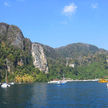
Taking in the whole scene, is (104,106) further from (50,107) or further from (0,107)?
(0,107)

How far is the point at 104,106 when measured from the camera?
8631 cm

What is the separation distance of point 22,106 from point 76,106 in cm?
2035

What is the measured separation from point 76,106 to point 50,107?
10191 mm

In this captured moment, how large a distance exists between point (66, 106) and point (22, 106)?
16554 mm

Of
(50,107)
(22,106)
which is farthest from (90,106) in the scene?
(22,106)

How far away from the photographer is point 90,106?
86.2m

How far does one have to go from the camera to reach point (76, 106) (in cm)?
8600

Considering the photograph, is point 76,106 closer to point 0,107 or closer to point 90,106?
point 90,106

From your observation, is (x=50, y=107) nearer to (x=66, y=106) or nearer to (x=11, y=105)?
(x=66, y=106)

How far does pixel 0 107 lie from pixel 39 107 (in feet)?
46.8

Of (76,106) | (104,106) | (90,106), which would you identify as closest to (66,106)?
(76,106)

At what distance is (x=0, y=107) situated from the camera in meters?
82.8

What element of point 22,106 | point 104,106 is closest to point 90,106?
point 104,106

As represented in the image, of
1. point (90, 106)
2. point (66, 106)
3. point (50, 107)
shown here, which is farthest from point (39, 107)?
point (90, 106)
